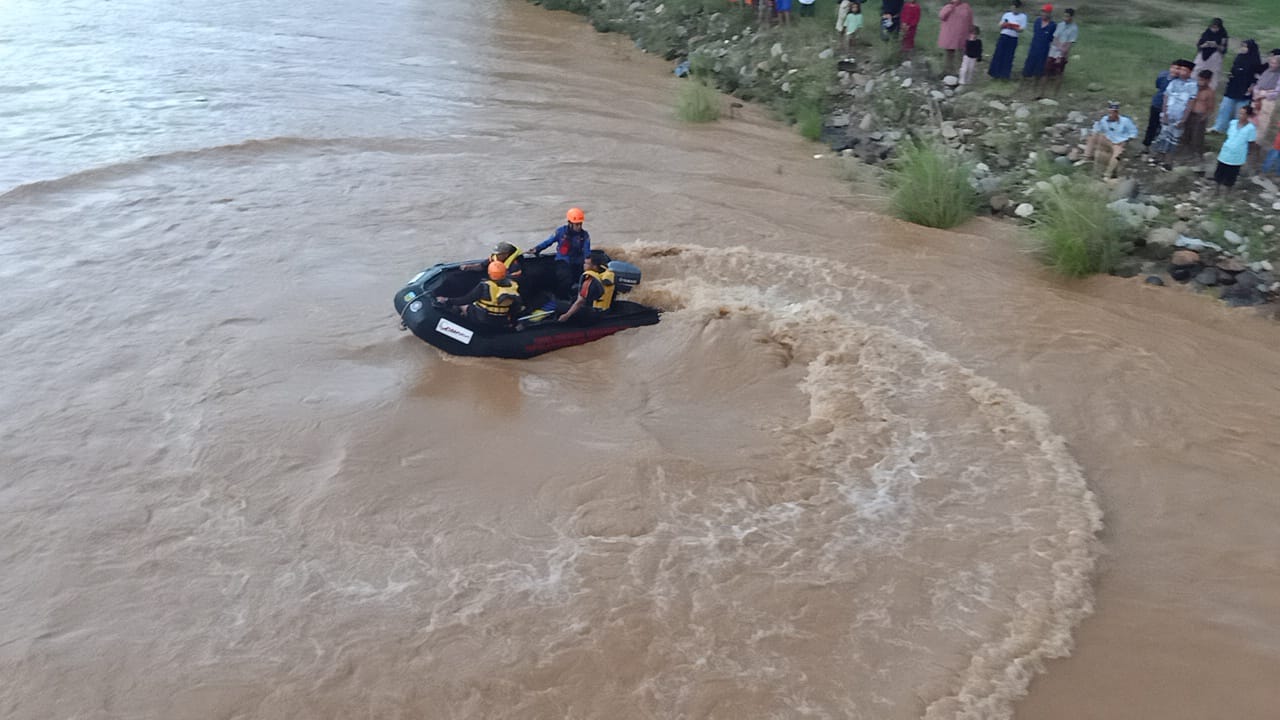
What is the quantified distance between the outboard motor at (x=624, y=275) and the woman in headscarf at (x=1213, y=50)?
25.2 ft

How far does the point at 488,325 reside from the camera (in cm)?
909

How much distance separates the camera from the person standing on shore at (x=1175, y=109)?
1141 cm

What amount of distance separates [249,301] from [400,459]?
139 inches

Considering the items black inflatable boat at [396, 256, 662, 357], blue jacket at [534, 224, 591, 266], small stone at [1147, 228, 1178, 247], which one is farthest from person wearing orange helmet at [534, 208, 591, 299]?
small stone at [1147, 228, 1178, 247]

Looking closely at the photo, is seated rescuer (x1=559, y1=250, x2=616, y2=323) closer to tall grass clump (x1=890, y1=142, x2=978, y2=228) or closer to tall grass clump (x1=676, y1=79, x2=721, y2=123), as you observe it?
tall grass clump (x1=890, y1=142, x2=978, y2=228)

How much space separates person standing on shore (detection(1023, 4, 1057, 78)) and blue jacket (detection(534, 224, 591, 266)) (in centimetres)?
813

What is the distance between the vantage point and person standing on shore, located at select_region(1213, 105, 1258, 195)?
10844 millimetres

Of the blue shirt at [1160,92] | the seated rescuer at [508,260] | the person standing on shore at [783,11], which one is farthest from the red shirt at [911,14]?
the seated rescuer at [508,260]

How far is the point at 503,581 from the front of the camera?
21.6ft

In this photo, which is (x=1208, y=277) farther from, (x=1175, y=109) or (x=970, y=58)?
(x=970, y=58)

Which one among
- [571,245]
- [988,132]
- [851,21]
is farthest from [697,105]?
[571,245]

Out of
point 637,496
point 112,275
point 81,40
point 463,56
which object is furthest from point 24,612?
point 81,40

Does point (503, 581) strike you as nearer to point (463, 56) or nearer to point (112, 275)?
point (112, 275)

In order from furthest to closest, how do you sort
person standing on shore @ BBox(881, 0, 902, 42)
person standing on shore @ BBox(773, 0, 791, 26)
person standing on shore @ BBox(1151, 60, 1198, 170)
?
person standing on shore @ BBox(773, 0, 791, 26) → person standing on shore @ BBox(881, 0, 902, 42) → person standing on shore @ BBox(1151, 60, 1198, 170)
